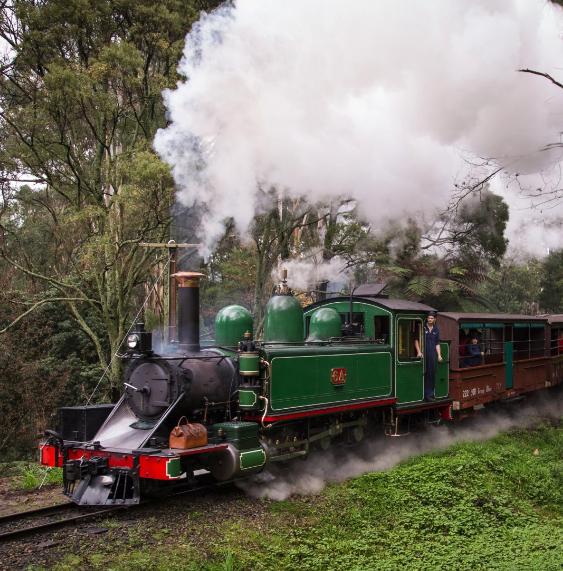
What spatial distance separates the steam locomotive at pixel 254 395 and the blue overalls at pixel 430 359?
0.64 feet

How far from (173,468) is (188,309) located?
2.33 metres

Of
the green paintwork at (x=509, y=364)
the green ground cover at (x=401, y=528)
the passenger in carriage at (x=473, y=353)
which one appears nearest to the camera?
the green ground cover at (x=401, y=528)

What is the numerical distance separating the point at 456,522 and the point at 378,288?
509 cm

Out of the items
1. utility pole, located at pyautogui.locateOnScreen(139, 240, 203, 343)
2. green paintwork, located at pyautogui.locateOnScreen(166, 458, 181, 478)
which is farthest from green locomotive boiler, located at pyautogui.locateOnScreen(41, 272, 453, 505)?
utility pole, located at pyautogui.locateOnScreen(139, 240, 203, 343)

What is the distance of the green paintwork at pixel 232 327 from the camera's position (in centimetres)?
893

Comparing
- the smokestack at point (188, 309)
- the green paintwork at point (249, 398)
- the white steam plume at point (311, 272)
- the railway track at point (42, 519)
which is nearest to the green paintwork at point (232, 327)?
the smokestack at point (188, 309)

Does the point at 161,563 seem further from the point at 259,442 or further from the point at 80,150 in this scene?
the point at 80,150

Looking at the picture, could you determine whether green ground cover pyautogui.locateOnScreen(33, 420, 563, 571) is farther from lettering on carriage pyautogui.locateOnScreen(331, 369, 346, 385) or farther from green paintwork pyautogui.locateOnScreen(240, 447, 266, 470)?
lettering on carriage pyautogui.locateOnScreen(331, 369, 346, 385)

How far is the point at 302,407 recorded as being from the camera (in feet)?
28.6

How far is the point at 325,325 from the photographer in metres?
10.0

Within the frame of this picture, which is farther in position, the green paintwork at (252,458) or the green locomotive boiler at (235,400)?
the green paintwork at (252,458)

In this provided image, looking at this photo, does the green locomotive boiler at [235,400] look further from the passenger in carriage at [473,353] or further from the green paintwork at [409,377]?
the passenger in carriage at [473,353]

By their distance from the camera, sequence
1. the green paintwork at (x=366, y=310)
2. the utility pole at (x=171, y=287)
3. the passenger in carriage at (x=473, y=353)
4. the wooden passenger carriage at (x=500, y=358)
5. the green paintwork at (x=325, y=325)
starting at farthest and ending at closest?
the passenger in carriage at (x=473, y=353), the wooden passenger carriage at (x=500, y=358), the green paintwork at (x=366, y=310), the green paintwork at (x=325, y=325), the utility pole at (x=171, y=287)

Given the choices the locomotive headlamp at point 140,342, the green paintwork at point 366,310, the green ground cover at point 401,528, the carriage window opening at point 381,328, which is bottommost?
the green ground cover at point 401,528
